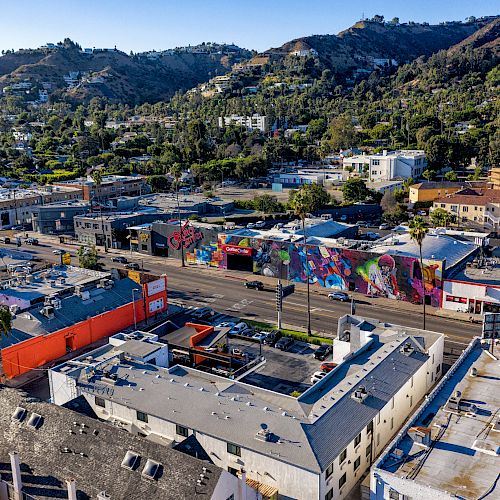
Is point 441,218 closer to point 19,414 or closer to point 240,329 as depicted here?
point 240,329

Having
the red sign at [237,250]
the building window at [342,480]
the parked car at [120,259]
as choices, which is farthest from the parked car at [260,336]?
the parked car at [120,259]

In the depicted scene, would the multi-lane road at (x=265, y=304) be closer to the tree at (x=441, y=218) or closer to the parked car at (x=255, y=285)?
the parked car at (x=255, y=285)

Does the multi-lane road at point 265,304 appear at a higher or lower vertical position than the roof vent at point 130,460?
lower

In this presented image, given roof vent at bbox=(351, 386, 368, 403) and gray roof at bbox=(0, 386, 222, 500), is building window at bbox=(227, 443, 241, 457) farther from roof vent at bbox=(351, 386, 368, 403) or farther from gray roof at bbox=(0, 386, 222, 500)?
roof vent at bbox=(351, 386, 368, 403)

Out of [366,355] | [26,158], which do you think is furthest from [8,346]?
[26,158]

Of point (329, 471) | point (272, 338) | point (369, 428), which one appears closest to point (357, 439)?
point (369, 428)

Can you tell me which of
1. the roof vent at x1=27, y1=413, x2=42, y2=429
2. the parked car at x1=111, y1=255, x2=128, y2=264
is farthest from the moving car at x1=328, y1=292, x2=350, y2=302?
the roof vent at x1=27, y1=413, x2=42, y2=429

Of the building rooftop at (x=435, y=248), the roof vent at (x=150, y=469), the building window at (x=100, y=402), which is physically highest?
the building rooftop at (x=435, y=248)
